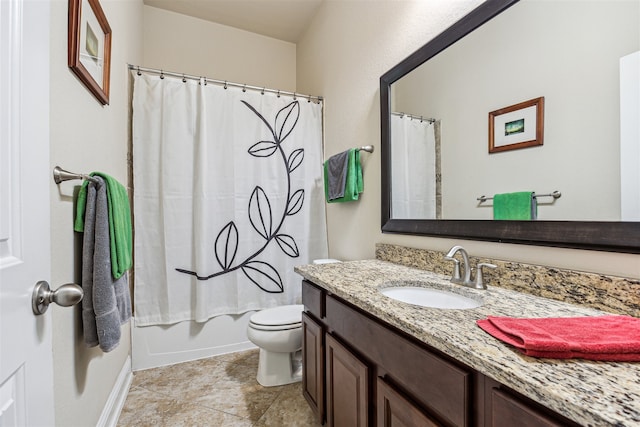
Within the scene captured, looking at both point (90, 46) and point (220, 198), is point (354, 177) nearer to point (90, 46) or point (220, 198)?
point (220, 198)

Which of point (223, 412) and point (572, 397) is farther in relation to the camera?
point (223, 412)

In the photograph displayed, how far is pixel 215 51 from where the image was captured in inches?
107

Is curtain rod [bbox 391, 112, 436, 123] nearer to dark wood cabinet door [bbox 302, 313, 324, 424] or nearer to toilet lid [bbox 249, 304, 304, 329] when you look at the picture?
dark wood cabinet door [bbox 302, 313, 324, 424]

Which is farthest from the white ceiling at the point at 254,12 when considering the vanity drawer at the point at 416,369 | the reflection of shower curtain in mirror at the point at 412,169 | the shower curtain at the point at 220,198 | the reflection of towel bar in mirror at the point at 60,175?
the vanity drawer at the point at 416,369

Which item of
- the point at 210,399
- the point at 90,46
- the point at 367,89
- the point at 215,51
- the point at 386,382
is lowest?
the point at 210,399

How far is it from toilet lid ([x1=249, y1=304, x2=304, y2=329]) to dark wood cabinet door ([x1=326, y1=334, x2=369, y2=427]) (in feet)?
1.76

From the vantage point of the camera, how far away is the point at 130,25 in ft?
6.31

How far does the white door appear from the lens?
1.56 feet

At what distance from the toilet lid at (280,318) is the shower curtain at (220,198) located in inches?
15.7

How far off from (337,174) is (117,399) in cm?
181

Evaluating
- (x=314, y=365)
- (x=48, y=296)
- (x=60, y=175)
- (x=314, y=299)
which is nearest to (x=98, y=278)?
(x=60, y=175)

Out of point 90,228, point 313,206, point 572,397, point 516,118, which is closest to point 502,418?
point 572,397

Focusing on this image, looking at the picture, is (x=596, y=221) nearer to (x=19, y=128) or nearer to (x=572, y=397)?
(x=572, y=397)

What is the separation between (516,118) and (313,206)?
163 centimetres
